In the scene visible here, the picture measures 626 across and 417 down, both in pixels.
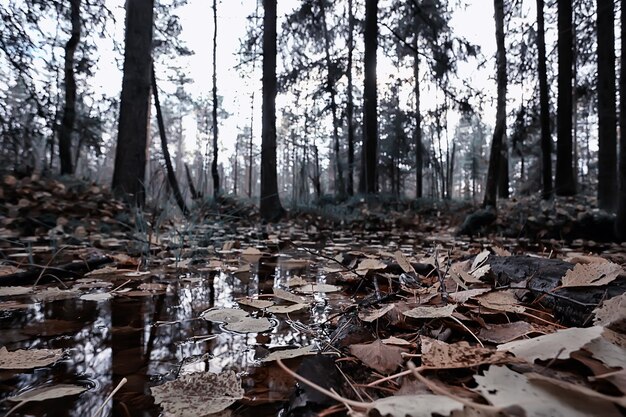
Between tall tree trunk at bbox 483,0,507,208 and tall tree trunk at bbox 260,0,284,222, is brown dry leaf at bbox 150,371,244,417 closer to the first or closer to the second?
tall tree trunk at bbox 260,0,284,222

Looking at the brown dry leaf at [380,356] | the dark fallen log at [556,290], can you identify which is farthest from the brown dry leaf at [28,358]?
the dark fallen log at [556,290]

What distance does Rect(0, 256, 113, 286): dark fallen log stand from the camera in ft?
4.66

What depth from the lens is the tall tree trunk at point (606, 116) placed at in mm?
4965

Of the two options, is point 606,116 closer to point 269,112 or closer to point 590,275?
point 269,112

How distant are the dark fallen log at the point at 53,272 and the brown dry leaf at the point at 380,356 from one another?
1317 millimetres

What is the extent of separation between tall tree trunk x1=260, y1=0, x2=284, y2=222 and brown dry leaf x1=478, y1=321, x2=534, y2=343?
525 centimetres

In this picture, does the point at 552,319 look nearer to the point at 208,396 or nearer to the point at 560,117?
the point at 208,396

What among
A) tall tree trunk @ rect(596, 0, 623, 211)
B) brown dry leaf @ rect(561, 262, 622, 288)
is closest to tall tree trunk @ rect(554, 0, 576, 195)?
tall tree trunk @ rect(596, 0, 623, 211)

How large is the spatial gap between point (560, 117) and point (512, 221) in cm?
421

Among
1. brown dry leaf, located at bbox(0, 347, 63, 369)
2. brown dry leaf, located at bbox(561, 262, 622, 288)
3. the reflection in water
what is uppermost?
brown dry leaf, located at bbox(561, 262, 622, 288)

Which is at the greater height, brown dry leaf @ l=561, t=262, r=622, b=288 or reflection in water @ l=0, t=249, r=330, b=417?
brown dry leaf @ l=561, t=262, r=622, b=288

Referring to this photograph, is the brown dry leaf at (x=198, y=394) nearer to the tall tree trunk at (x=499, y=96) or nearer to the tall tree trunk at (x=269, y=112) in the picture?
the tall tree trunk at (x=269, y=112)

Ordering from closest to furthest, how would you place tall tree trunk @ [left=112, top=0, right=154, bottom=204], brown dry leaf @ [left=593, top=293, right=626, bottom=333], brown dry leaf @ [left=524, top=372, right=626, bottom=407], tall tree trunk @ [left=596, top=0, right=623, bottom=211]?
brown dry leaf @ [left=524, top=372, right=626, bottom=407], brown dry leaf @ [left=593, top=293, right=626, bottom=333], tall tree trunk @ [left=112, top=0, right=154, bottom=204], tall tree trunk @ [left=596, top=0, right=623, bottom=211]

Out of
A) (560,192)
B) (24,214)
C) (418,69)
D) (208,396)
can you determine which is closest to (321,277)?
(208,396)
